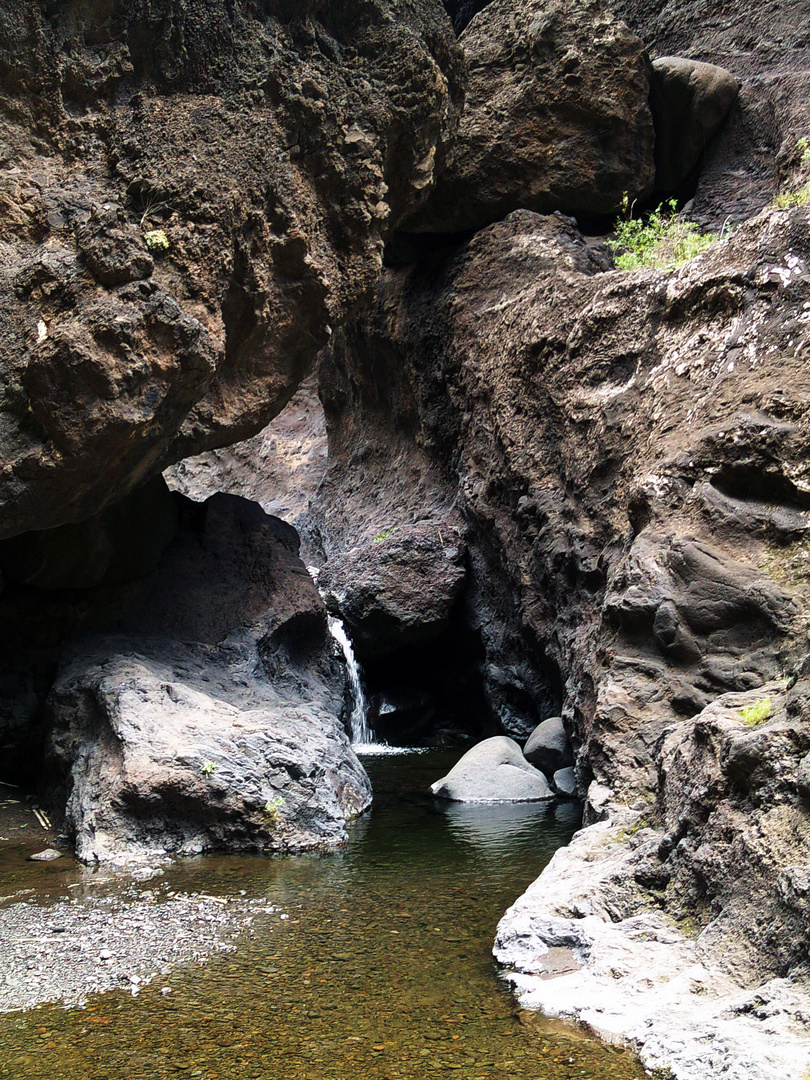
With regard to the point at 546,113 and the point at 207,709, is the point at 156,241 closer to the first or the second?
the point at 207,709

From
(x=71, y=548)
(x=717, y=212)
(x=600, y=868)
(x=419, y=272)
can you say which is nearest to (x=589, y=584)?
(x=600, y=868)

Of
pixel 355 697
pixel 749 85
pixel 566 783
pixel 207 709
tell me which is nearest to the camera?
pixel 207 709

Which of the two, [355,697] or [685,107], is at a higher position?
[685,107]

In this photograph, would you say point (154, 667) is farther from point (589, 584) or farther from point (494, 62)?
point (494, 62)

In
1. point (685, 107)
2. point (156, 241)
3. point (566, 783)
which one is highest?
point (685, 107)

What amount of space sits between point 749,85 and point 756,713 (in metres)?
12.4

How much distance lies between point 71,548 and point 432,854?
4274mm

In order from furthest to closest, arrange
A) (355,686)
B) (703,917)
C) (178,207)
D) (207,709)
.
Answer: (355,686) < (207,709) < (178,207) < (703,917)

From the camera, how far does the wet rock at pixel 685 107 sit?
1286 centimetres

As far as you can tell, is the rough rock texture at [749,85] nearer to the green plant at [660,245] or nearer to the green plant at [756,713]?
the green plant at [660,245]

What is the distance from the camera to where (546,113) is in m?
12.1

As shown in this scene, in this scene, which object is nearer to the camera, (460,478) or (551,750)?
(551,750)

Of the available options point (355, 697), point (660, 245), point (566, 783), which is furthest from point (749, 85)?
point (566, 783)

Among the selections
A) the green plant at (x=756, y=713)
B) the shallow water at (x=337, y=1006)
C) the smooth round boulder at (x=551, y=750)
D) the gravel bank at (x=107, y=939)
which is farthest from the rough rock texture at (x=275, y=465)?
the green plant at (x=756, y=713)
